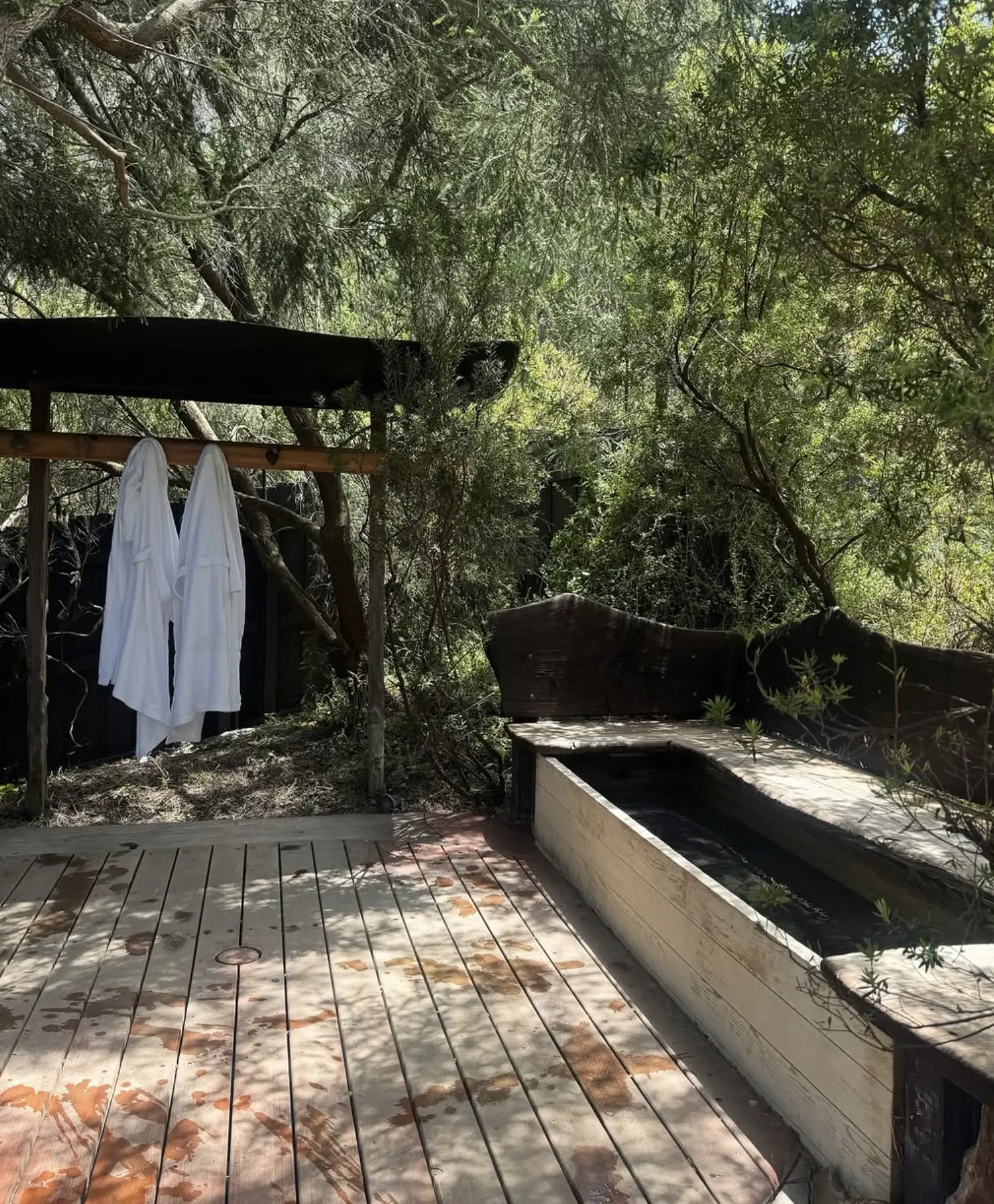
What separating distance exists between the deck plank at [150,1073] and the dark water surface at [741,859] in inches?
49.9

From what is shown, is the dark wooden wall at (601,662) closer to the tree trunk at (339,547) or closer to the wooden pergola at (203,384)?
the wooden pergola at (203,384)

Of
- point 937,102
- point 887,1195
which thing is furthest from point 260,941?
point 937,102

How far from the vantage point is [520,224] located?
16.6 feet

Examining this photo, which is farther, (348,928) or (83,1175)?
(348,928)

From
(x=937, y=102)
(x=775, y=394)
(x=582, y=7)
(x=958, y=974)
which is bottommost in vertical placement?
(x=958, y=974)

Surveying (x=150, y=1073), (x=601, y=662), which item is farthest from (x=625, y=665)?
(x=150, y=1073)

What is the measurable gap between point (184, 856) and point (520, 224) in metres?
3.24

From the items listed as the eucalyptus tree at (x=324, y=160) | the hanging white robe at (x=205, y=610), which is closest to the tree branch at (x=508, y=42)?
the eucalyptus tree at (x=324, y=160)

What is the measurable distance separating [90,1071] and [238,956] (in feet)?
2.26

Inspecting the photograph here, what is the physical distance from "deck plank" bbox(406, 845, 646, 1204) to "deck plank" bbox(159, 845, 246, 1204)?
0.63 m

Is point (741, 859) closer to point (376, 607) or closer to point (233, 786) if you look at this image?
point (376, 607)

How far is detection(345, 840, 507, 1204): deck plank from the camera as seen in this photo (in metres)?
1.94

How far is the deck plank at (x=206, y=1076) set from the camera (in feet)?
6.31

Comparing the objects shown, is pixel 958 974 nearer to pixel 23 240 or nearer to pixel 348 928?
pixel 348 928
